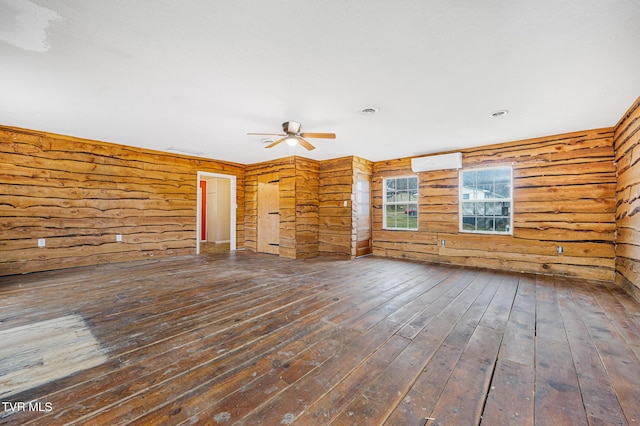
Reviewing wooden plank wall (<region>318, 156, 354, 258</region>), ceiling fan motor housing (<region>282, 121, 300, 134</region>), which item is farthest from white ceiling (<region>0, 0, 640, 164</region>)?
wooden plank wall (<region>318, 156, 354, 258</region>)

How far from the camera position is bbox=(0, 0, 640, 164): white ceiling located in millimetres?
1745

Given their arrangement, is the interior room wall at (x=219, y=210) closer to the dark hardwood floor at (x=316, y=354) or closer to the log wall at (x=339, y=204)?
the log wall at (x=339, y=204)

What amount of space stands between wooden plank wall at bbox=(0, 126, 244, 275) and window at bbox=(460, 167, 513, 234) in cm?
600

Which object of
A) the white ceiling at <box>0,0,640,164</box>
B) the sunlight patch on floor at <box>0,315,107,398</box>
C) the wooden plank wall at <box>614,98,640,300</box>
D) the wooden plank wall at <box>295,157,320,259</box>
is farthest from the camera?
the wooden plank wall at <box>295,157,320,259</box>

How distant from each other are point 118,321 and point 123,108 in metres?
2.58

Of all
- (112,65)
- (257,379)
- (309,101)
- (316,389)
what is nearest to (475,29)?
(309,101)

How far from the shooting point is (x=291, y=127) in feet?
12.1

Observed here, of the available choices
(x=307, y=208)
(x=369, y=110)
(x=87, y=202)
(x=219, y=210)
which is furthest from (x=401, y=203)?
(x=87, y=202)

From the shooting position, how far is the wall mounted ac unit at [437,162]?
5.18 metres

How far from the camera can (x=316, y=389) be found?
59.3 inches

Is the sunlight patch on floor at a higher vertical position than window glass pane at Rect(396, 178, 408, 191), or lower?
lower

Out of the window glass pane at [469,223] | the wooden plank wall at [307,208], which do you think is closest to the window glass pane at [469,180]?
the window glass pane at [469,223]

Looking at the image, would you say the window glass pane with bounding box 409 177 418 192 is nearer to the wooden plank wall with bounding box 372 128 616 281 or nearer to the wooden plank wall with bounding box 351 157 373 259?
the wooden plank wall with bounding box 372 128 616 281

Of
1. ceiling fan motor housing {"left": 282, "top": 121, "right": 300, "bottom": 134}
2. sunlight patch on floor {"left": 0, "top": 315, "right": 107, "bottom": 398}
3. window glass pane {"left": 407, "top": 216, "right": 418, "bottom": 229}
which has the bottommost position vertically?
sunlight patch on floor {"left": 0, "top": 315, "right": 107, "bottom": 398}
